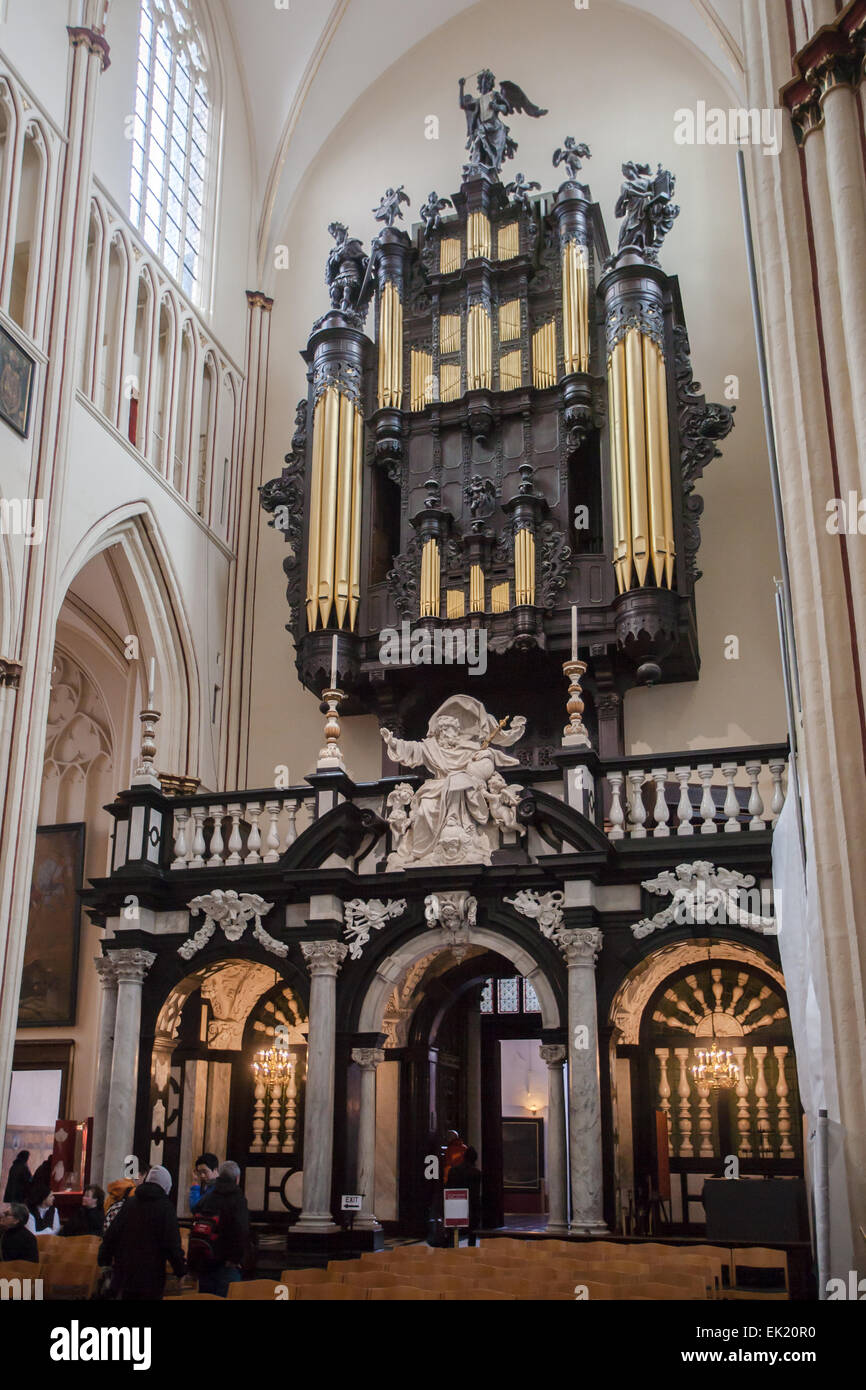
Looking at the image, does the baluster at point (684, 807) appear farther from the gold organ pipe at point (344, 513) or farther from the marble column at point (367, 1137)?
the gold organ pipe at point (344, 513)

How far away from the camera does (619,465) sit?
599 inches

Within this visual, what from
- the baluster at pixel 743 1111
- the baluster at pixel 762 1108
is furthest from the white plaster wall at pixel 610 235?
the baluster at pixel 743 1111

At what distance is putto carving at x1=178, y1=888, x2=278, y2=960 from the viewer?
41.0 feet

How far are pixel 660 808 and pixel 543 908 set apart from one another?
134cm

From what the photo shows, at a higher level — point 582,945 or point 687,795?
point 687,795

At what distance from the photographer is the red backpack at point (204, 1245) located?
8031 millimetres

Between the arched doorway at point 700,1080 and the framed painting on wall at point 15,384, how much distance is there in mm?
8343

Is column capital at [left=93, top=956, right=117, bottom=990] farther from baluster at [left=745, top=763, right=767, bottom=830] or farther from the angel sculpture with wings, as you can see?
the angel sculpture with wings

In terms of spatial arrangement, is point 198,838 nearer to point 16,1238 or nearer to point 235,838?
point 235,838

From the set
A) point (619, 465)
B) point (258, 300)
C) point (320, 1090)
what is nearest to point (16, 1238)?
point (320, 1090)

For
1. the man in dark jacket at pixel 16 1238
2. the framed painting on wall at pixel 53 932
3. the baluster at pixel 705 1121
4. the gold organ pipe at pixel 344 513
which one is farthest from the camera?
the framed painting on wall at pixel 53 932

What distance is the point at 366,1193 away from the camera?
11.5m

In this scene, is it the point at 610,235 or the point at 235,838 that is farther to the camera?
the point at 610,235

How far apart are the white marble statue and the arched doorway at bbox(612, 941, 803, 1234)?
1.98m
